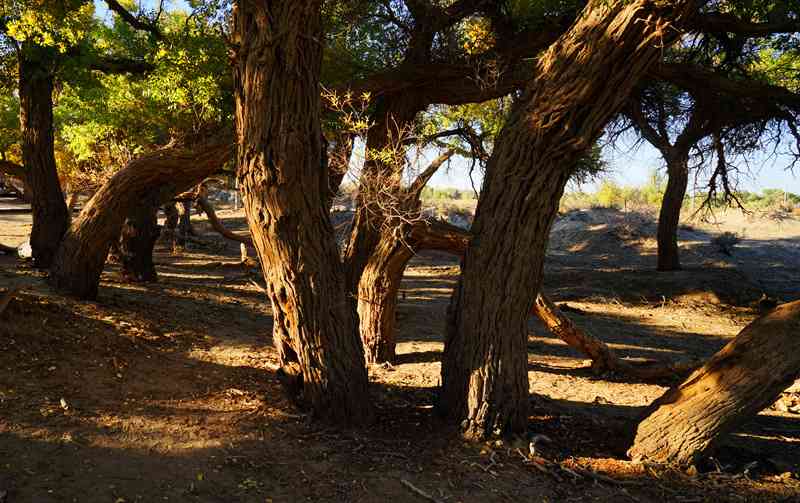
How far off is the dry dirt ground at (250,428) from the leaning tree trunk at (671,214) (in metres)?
6.52

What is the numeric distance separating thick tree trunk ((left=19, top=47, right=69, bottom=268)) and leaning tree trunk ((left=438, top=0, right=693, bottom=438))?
725 centimetres

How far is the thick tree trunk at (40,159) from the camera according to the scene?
340 inches

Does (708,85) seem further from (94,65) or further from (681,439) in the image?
(94,65)

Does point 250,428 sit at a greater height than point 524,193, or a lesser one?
lesser

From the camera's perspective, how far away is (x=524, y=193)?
432 centimetres

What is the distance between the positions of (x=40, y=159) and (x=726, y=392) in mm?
9516

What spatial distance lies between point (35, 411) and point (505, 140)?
3.99m

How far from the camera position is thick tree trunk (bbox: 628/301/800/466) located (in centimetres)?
397

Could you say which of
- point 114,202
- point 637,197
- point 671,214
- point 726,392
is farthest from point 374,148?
point 637,197

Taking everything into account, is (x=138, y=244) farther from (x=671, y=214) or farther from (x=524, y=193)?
(x=671, y=214)

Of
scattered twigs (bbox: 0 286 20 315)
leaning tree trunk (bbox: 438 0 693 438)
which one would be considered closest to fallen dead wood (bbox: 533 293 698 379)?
leaning tree trunk (bbox: 438 0 693 438)

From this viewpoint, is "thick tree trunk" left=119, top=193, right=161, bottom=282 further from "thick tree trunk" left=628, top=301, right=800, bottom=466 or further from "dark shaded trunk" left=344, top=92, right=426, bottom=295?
"thick tree trunk" left=628, top=301, right=800, bottom=466

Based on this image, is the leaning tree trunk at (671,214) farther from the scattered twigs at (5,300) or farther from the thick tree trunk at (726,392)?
the scattered twigs at (5,300)

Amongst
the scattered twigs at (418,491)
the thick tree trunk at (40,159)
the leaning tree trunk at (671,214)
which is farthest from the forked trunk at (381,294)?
the leaning tree trunk at (671,214)
